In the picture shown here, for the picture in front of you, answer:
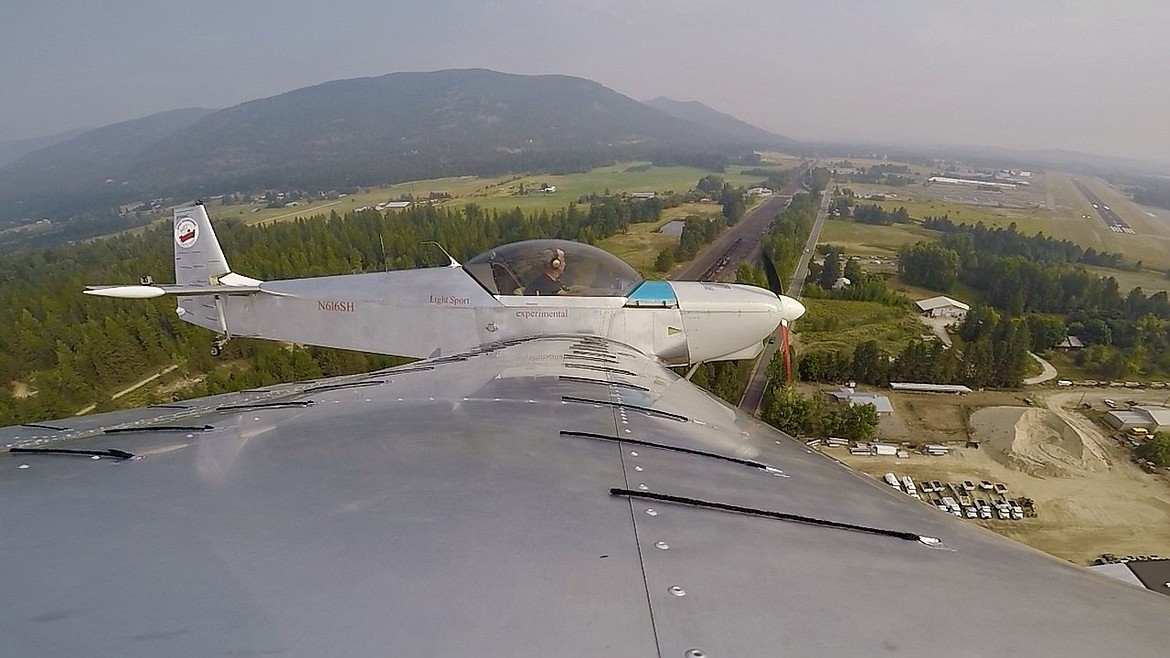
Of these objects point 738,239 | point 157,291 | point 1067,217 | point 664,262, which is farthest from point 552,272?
point 1067,217

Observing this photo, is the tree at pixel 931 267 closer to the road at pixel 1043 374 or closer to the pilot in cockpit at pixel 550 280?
the road at pixel 1043 374

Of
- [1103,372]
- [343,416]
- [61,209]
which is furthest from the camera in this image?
[61,209]

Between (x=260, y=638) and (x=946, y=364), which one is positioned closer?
(x=260, y=638)

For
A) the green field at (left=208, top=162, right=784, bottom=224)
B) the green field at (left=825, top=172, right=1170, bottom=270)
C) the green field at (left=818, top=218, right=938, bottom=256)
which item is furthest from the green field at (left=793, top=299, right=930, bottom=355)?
the green field at (left=208, top=162, right=784, bottom=224)

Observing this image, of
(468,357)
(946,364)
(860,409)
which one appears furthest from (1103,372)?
(468,357)

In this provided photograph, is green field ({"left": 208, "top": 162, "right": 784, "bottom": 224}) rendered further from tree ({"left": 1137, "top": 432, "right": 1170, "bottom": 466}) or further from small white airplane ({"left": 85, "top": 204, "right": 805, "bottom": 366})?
small white airplane ({"left": 85, "top": 204, "right": 805, "bottom": 366})

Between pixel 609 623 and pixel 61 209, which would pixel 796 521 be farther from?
pixel 61 209
